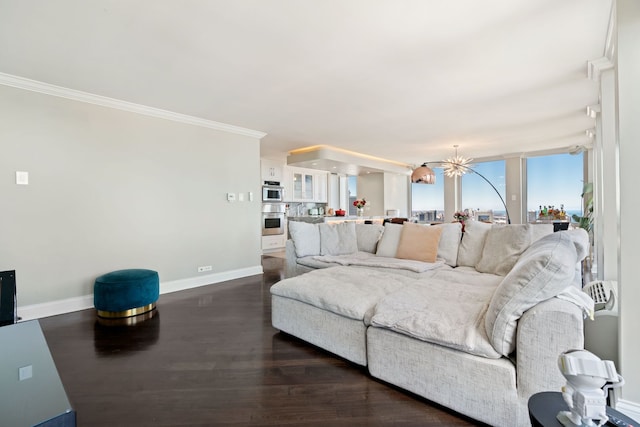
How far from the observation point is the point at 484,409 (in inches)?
58.0

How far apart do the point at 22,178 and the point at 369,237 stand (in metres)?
4.03

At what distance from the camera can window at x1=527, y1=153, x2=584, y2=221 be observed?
6.77 m

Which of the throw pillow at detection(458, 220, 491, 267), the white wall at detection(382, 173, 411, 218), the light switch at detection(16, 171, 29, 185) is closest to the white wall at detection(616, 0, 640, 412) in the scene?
the throw pillow at detection(458, 220, 491, 267)

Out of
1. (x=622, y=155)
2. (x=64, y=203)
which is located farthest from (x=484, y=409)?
(x=64, y=203)

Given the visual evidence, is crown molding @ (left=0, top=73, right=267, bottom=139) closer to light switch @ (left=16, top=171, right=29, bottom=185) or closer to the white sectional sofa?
light switch @ (left=16, top=171, right=29, bottom=185)

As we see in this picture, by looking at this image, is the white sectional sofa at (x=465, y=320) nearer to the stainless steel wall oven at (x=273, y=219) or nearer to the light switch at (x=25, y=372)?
the light switch at (x=25, y=372)

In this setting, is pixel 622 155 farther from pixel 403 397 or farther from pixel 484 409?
pixel 403 397

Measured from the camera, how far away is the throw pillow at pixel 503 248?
8.98ft

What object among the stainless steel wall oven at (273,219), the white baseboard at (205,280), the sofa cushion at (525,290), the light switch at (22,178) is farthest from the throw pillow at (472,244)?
the stainless steel wall oven at (273,219)

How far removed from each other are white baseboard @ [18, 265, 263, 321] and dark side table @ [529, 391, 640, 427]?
408 centimetres

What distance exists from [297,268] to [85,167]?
2818 mm

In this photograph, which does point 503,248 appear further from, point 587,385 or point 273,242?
point 273,242

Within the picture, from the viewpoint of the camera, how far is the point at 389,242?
12.4 ft

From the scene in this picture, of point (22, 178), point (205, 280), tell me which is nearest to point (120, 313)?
point (205, 280)
